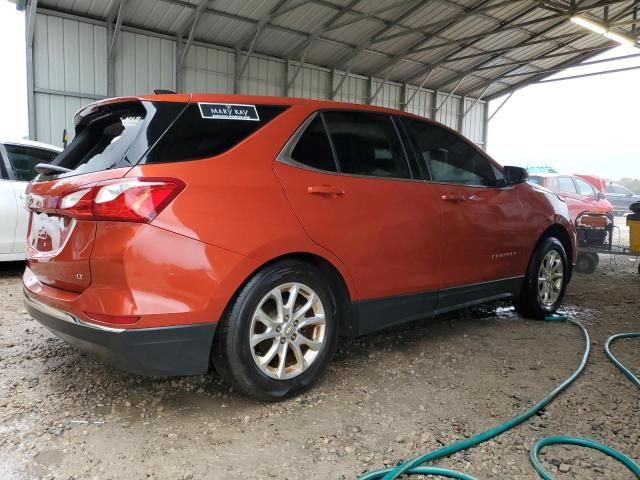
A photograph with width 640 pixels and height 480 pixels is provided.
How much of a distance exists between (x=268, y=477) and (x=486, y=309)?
3.29 meters

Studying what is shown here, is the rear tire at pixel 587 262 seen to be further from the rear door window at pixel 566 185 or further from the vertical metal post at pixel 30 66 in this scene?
the vertical metal post at pixel 30 66

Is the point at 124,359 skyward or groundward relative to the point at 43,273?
groundward

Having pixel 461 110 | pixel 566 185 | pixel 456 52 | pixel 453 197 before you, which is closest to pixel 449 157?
pixel 453 197

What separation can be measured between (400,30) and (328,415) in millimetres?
14692

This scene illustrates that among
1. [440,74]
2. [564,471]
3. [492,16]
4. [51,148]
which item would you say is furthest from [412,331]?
[440,74]

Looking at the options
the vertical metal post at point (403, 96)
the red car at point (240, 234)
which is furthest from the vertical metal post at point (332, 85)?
the red car at point (240, 234)

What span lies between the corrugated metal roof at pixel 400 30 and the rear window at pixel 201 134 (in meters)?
10.5

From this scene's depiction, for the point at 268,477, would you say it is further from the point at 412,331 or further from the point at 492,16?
the point at 492,16

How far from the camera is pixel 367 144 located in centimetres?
299

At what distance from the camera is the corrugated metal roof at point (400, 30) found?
12094 millimetres

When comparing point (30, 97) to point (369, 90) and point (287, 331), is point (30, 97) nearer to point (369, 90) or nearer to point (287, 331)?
point (369, 90)

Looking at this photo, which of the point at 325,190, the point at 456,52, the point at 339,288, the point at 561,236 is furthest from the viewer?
the point at 456,52

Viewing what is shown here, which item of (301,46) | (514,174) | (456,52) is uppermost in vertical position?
(456,52)

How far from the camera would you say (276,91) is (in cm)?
1519
